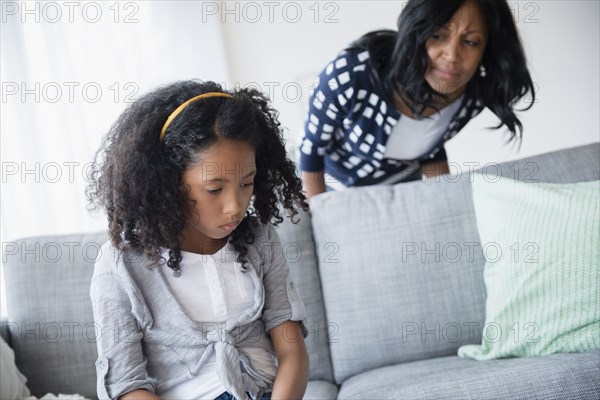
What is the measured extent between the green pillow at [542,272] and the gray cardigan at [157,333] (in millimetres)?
519

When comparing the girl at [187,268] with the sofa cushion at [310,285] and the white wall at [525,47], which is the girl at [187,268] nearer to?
the sofa cushion at [310,285]

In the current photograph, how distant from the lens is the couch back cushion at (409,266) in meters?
1.65

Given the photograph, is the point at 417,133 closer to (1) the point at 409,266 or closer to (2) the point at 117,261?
(1) the point at 409,266

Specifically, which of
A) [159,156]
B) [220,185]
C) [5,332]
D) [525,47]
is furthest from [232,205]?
[525,47]

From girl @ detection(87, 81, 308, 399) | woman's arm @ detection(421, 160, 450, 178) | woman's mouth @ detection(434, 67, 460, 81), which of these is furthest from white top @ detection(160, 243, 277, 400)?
woman's arm @ detection(421, 160, 450, 178)

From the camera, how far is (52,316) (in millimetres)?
1678

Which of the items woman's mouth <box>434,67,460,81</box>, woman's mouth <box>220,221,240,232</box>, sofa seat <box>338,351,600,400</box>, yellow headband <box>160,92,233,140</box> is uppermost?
woman's mouth <box>434,67,460,81</box>

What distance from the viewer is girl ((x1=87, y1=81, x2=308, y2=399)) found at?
1180 millimetres

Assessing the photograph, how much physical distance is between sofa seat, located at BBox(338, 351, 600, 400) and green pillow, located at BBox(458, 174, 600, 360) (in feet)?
0.16

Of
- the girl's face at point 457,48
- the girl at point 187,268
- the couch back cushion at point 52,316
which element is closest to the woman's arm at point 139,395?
the girl at point 187,268

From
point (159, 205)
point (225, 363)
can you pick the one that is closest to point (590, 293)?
point (225, 363)

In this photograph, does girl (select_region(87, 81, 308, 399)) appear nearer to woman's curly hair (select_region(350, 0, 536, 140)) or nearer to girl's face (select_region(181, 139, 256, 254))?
girl's face (select_region(181, 139, 256, 254))

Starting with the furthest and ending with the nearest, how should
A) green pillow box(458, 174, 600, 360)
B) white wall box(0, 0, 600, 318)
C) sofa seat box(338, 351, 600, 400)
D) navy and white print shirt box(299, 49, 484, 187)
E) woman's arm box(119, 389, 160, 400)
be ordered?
white wall box(0, 0, 600, 318) < navy and white print shirt box(299, 49, 484, 187) < green pillow box(458, 174, 600, 360) < sofa seat box(338, 351, 600, 400) < woman's arm box(119, 389, 160, 400)

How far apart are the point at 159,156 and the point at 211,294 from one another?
0.27m
